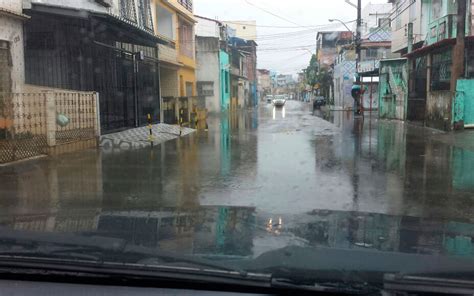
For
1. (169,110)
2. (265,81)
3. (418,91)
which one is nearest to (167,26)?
(169,110)

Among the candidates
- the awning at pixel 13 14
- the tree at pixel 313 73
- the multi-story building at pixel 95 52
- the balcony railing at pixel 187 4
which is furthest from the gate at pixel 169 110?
the tree at pixel 313 73

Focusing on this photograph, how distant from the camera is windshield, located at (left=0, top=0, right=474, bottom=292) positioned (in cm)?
279

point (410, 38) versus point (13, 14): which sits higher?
point (410, 38)

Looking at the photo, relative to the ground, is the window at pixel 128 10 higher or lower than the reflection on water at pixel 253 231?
higher

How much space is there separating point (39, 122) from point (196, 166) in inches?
161

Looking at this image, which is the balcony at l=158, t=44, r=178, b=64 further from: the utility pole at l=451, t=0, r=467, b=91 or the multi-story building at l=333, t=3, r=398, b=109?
the multi-story building at l=333, t=3, r=398, b=109

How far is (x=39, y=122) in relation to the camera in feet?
40.8

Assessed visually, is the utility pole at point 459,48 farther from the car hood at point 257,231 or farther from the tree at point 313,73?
the tree at point 313,73

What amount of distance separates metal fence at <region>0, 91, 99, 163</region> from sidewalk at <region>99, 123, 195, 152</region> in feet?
3.22

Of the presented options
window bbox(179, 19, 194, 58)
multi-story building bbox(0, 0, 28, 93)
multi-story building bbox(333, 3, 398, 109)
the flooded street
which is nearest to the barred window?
the flooded street

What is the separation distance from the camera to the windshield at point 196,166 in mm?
2793

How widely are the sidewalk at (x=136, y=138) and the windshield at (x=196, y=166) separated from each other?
0.35 ft

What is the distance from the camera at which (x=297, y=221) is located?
13.5 feet

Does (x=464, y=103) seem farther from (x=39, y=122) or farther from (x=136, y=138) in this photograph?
(x=39, y=122)
